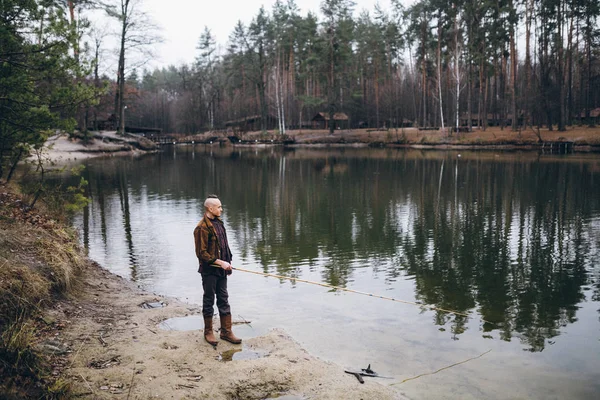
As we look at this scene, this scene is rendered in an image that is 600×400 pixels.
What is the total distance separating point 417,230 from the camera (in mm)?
16109

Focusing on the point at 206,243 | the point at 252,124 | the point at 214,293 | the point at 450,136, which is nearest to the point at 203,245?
the point at 206,243

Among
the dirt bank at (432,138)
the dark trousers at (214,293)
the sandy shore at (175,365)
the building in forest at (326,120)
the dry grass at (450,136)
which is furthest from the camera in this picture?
the building in forest at (326,120)

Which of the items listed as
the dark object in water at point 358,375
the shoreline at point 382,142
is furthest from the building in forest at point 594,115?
the dark object in water at point 358,375

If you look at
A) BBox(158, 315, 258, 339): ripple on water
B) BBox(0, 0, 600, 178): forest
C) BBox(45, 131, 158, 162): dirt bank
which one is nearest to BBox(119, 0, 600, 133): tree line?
BBox(0, 0, 600, 178): forest

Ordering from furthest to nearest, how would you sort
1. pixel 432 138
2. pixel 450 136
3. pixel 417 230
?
pixel 432 138 < pixel 450 136 < pixel 417 230

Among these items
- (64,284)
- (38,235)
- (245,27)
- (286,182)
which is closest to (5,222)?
(38,235)

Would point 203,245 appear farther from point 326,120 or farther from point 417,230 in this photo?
point 326,120

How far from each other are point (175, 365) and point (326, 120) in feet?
246

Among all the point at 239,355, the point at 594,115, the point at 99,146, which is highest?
the point at 594,115

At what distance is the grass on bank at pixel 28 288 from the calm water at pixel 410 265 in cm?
216

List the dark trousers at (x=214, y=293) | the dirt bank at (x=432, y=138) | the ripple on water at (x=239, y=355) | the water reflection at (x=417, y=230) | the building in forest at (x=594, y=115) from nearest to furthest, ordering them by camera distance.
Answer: the ripple on water at (x=239, y=355) < the dark trousers at (x=214, y=293) < the water reflection at (x=417, y=230) < the dirt bank at (x=432, y=138) < the building in forest at (x=594, y=115)

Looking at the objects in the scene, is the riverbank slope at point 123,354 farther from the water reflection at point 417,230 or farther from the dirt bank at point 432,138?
the dirt bank at point 432,138

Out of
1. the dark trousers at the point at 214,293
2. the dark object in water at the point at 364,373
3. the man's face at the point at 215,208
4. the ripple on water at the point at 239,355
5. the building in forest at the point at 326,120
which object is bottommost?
the dark object in water at the point at 364,373

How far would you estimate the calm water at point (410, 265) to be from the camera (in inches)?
287
